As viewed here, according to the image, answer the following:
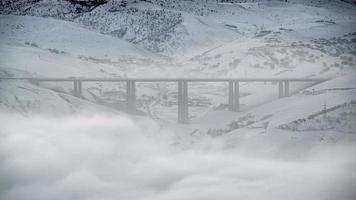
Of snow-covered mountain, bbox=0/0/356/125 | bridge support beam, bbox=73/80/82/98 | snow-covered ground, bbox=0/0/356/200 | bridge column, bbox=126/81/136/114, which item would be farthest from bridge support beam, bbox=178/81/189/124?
bridge support beam, bbox=73/80/82/98

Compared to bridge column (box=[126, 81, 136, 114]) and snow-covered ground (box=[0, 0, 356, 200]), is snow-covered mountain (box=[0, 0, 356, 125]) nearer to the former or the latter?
snow-covered ground (box=[0, 0, 356, 200])

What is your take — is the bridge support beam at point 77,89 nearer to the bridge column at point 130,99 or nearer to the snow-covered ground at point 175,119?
the snow-covered ground at point 175,119

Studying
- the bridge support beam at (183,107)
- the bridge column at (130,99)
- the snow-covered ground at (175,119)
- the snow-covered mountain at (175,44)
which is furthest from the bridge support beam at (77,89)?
the bridge support beam at (183,107)

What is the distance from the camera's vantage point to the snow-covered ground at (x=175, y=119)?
23828 mm

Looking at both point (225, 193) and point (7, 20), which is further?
point (7, 20)

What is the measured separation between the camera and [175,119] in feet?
174

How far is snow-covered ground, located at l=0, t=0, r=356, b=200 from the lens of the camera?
78.2ft

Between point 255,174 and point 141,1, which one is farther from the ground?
point 141,1

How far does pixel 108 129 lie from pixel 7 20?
67552 mm

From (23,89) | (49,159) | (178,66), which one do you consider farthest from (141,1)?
(49,159)

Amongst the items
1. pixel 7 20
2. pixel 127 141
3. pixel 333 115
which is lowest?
pixel 127 141

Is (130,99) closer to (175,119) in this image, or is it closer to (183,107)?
(175,119)

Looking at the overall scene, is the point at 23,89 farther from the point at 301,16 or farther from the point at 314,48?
the point at 301,16

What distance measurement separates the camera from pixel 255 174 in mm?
24641
